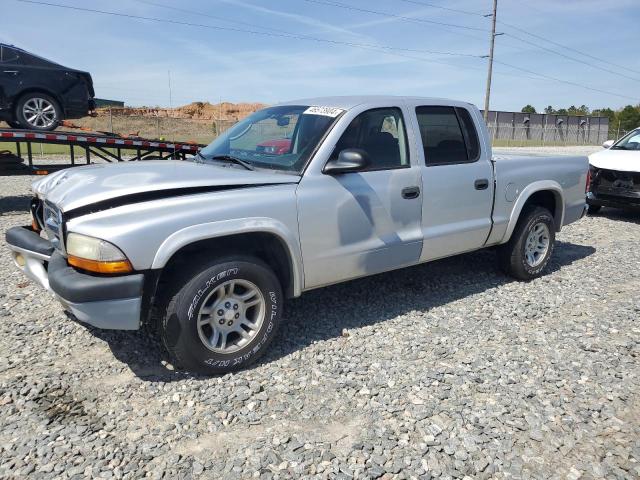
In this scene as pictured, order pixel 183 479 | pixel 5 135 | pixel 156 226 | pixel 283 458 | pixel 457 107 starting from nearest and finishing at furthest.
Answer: pixel 183 479
pixel 283 458
pixel 156 226
pixel 457 107
pixel 5 135

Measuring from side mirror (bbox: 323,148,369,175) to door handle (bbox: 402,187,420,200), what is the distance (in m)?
0.58

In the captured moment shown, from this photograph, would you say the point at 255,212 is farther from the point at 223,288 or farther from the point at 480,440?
the point at 480,440

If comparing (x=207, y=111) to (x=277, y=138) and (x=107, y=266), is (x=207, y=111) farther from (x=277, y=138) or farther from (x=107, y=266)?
(x=107, y=266)

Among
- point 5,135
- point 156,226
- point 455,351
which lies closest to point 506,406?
point 455,351

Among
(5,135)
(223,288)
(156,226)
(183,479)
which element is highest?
(5,135)

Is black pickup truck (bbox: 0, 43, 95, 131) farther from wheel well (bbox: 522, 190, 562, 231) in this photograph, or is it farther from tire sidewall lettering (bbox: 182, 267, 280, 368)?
wheel well (bbox: 522, 190, 562, 231)

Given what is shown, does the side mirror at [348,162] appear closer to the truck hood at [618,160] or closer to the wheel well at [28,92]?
the truck hood at [618,160]

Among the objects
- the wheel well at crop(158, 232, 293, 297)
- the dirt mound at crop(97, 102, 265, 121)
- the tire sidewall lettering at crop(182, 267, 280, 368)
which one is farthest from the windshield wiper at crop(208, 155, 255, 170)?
the dirt mound at crop(97, 102, 265, 121)

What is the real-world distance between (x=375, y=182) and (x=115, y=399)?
2.35 m

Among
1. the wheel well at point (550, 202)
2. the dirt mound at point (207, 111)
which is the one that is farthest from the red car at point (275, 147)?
the dirt mound at point (207, 111)

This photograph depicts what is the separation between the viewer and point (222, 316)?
132 inches

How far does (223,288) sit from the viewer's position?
10.8ft

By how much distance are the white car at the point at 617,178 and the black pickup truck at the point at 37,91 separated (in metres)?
9.90

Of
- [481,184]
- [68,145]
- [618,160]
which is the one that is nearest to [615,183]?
[618,160]
